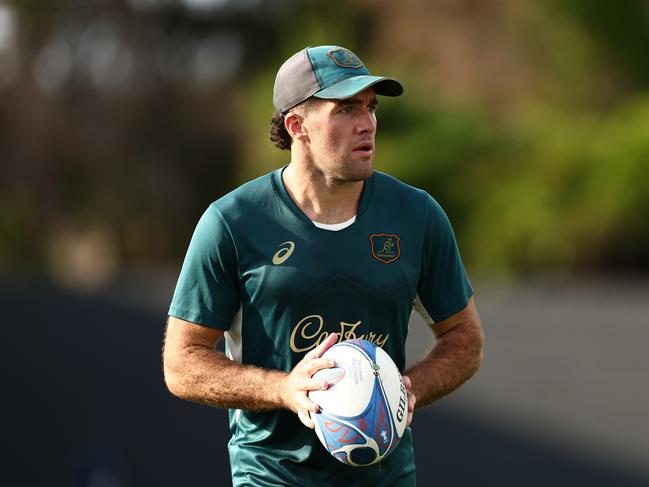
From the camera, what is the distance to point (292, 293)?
4.27 m

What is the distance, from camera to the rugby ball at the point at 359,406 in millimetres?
3965

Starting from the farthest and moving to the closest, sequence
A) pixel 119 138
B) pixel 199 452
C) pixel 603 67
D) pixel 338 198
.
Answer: pixel 119 138 → pixel 603 67 → pixel 199 452 → pixel 338 198

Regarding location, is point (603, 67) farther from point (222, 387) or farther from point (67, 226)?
point (222, 387)

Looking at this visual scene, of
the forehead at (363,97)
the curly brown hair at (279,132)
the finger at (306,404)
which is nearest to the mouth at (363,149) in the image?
the forehead at (363,97)

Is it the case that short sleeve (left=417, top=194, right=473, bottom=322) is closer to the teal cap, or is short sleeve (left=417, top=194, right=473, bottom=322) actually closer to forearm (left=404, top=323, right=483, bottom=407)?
forearm (left=404, top=323, right=483, bottom=407)

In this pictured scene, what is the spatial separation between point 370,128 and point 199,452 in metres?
7.86

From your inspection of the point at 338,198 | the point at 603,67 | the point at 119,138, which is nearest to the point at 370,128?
the point at 338,198

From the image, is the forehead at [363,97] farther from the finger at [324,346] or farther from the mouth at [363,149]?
the finger at [324,346]

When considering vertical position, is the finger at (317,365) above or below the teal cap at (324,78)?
below

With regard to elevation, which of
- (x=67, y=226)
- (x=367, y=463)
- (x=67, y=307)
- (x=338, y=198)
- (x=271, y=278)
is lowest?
(x=67, y=226)

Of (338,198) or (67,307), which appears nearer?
(338,198)

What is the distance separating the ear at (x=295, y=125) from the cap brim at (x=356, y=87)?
0.14 meters

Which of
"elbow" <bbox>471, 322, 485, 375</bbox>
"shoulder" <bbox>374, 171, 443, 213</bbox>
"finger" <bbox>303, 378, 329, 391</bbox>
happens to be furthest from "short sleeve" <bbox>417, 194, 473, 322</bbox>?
Result: "finger" <bbox>303, 378, 329, 391</bbox>

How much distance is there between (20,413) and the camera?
12148 millimetres
